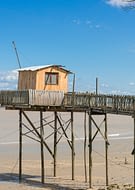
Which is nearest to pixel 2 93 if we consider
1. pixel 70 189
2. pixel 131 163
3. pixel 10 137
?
pixel 70 189

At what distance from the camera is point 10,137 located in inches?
1950

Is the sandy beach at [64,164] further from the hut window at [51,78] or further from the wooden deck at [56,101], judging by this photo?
the hut window at [51,78]

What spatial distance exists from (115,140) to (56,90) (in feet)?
73.9

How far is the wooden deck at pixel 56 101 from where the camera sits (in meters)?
23.1

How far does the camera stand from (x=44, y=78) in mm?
27281

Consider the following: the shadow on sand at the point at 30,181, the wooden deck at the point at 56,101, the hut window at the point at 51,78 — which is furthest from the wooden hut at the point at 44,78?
the shadow on sand at the point at 30,181

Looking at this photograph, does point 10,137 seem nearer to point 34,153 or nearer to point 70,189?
point 34,153

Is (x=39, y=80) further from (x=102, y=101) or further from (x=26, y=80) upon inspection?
(x=102, y=101)

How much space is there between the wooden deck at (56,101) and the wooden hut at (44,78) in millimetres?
1500

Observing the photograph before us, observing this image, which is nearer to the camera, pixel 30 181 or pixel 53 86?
pixel 30 181

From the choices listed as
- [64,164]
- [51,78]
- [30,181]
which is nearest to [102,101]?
[51,78]

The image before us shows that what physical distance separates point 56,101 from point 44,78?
2.27 metres

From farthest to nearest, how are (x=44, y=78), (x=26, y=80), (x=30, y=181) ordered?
(x=26, y=80) < (x=44, y=78) < (x=30, y=181)

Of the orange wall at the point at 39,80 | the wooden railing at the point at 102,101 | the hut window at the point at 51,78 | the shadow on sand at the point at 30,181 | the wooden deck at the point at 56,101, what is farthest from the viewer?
the hut window at the point at 51,78
